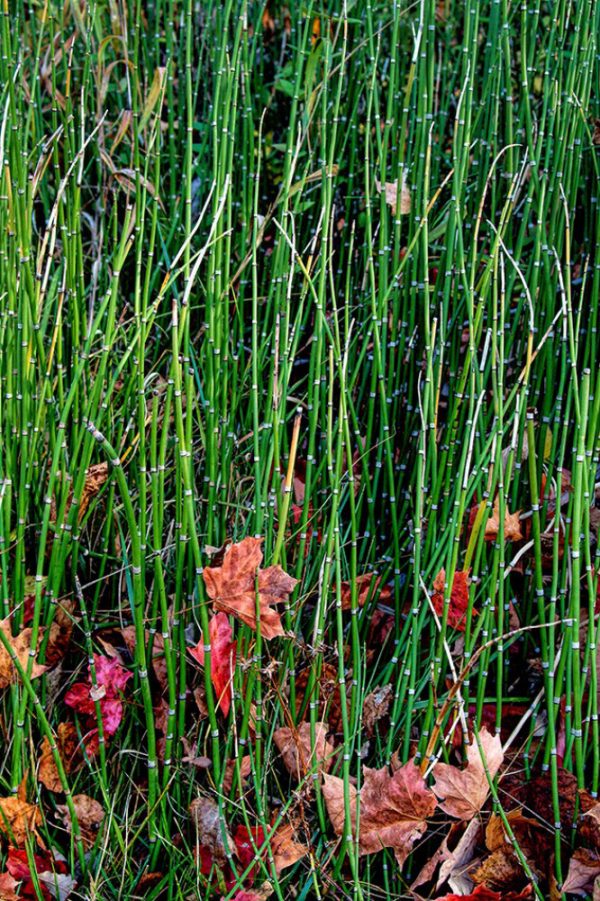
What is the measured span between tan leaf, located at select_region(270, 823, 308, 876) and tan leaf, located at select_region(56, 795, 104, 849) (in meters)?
0.26

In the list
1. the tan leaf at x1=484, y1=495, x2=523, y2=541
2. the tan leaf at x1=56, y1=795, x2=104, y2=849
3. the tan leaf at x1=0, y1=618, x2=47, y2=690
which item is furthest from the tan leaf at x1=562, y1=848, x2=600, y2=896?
the tan leaf at x1=0, y1=618, x2=47, y2=690

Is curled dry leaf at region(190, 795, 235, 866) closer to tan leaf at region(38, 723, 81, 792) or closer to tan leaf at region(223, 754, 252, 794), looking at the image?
tan leaf at region(223, 754, 252, 794)

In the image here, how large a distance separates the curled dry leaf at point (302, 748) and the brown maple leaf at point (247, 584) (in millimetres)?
154

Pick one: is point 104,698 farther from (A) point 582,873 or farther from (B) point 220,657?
(A) point 582,873

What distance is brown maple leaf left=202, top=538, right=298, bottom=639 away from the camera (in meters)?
1.23

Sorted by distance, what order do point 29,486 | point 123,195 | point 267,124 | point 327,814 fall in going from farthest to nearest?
point 267,124, point 123,195, point 29,486, point 327,814

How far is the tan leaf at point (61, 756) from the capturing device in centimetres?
130

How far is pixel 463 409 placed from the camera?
1397 mm

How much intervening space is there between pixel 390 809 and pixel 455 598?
305mm

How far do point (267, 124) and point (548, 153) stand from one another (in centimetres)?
78

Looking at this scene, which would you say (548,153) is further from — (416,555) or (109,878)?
(109,878)

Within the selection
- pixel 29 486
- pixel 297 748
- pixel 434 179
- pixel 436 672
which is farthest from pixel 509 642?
pixel 434 179

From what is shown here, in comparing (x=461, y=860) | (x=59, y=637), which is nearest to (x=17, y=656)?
(x=59, y=637)

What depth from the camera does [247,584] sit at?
1.24 metres
